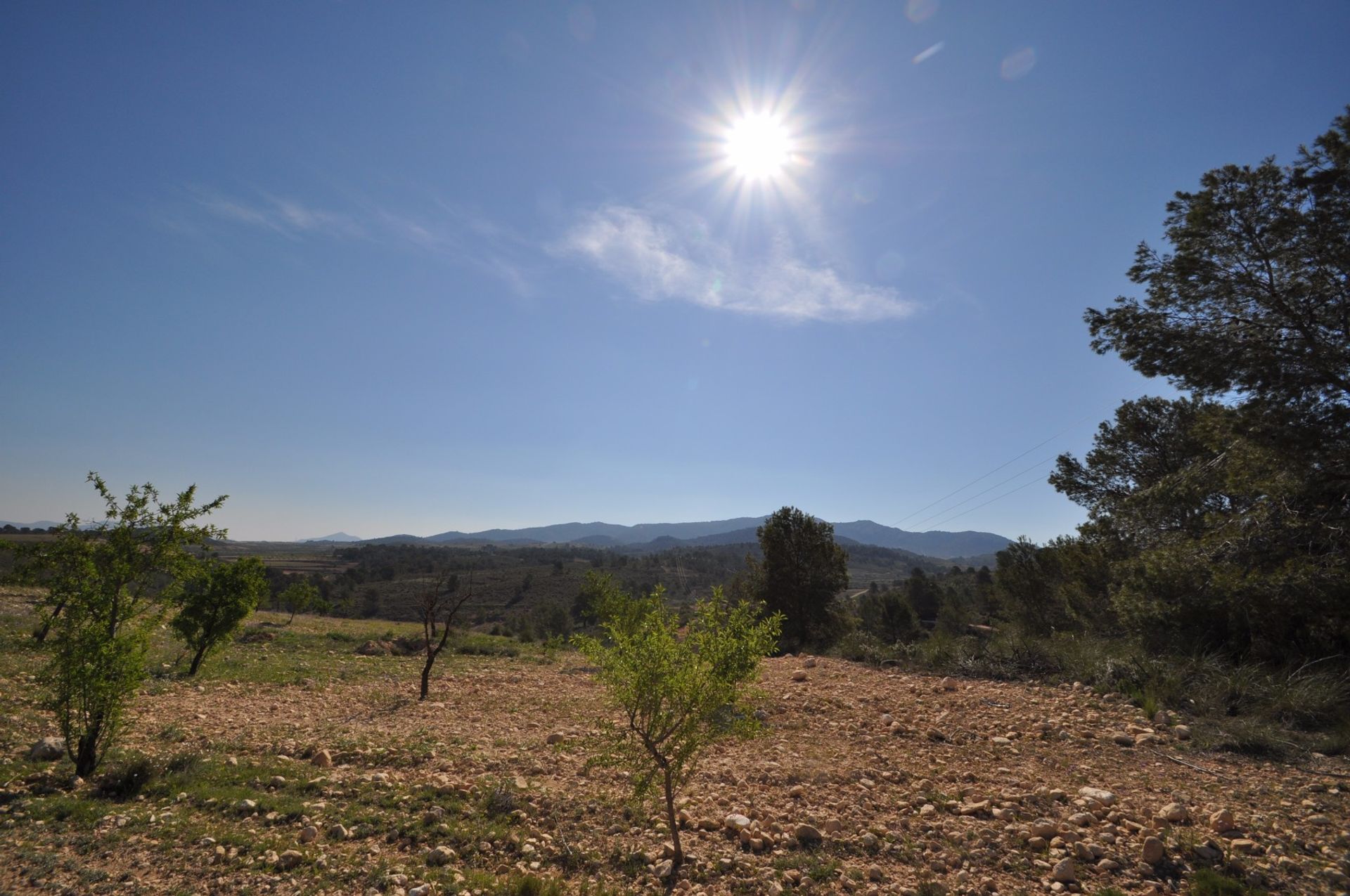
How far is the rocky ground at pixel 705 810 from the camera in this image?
5.46m

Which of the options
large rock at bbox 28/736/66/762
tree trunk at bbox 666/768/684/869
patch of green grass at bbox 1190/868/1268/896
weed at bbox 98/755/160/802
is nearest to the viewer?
patch of green grass at bbox 1190/868/1268/896

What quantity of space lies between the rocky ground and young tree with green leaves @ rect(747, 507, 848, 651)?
53.0 ft

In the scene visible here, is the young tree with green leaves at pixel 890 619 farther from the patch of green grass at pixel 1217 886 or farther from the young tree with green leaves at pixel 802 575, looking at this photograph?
the patch of green grass at pixel 1217 886

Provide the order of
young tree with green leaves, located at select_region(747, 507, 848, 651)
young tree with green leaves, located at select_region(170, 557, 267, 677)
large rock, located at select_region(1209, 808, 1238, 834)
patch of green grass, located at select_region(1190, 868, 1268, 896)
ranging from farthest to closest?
young tree with green leaves, located at select_region(747, 507, 848, 651) → young tree with green leaves, located at select_region(170, 557, 267, 677) → large rock, located at select_region(1209, 808, 1238, 834) → patch of green grass, located at select_region(1190, 868, 1268, 896)

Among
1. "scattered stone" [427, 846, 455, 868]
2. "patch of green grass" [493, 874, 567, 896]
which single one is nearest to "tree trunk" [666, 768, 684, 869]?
"patch of green grass" [493, 874, 567, 896]

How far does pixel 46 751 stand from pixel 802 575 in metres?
25.7

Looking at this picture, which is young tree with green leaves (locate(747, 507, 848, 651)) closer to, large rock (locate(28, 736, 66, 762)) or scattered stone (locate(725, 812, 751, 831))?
scattered stone (locate(725, 812, 751, 831))

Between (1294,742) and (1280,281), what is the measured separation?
26.8 ft

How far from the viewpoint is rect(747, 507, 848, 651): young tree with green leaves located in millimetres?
27734

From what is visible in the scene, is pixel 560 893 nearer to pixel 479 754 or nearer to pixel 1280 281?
pixel 479 754

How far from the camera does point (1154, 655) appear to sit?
13266 millimetres

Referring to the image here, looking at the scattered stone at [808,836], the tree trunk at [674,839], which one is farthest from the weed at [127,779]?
the scattered stone at [808,836]

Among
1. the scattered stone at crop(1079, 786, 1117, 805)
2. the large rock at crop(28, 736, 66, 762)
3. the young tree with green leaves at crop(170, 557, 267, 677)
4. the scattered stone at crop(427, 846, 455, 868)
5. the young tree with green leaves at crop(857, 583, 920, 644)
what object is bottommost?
the young tree with green leaves at crop(857, 583, 920, 644)

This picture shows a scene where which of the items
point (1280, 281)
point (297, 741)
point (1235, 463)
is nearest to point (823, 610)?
point (1235, 463)
